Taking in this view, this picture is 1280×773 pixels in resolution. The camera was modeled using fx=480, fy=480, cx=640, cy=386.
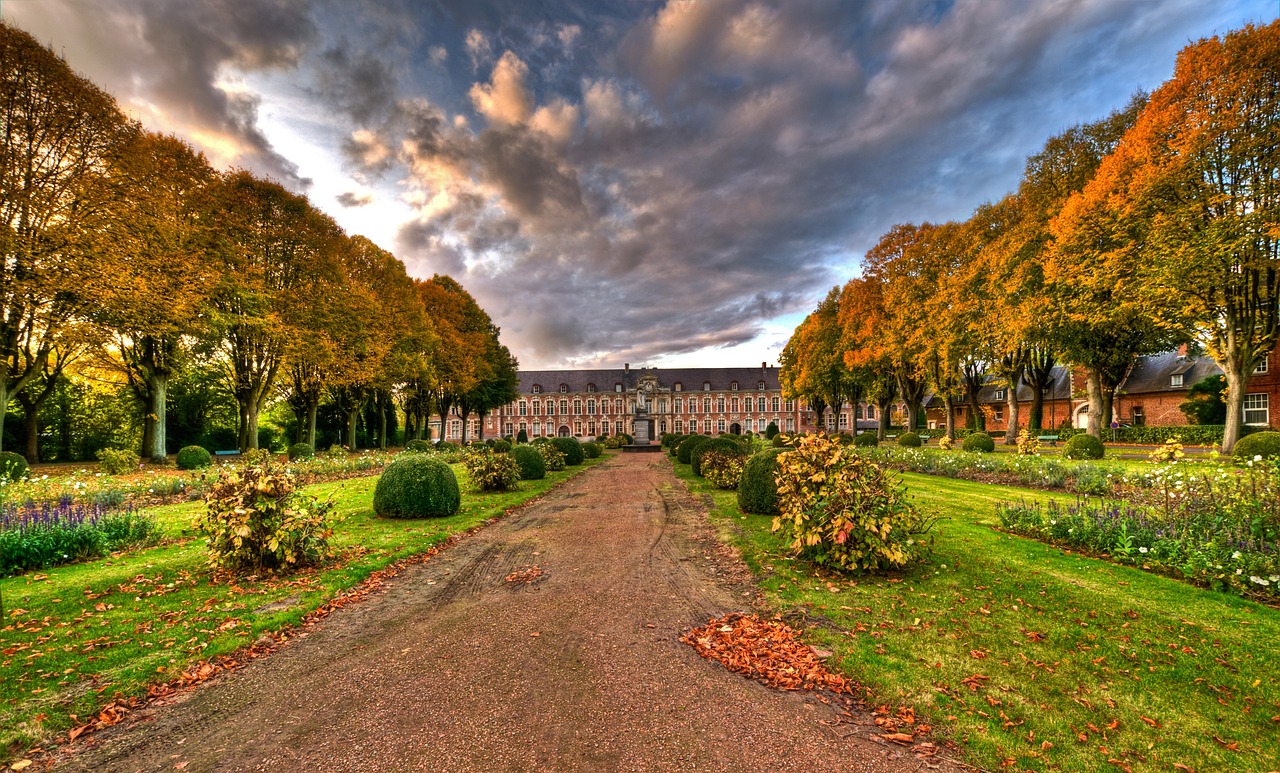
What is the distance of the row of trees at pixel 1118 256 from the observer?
1603 centimetres

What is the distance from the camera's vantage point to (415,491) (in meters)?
10.7

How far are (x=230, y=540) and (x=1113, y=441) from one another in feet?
130

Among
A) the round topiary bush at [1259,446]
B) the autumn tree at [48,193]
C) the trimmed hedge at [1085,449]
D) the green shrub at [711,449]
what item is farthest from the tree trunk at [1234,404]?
the autumn tree at [48,193]

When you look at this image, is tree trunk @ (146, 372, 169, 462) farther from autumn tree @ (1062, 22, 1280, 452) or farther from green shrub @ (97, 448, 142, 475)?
autumn tree @ (1062, 22, 1280, 452)

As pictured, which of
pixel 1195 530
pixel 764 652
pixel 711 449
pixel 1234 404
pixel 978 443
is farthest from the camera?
pixel 978 443

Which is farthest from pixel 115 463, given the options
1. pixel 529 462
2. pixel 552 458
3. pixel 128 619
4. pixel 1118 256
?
pixel 1118 256

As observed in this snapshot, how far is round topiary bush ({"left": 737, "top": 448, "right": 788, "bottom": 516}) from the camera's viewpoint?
10914 mm

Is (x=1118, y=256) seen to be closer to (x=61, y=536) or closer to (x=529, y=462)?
(x=529, y=462)

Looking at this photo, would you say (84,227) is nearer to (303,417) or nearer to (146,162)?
(146,162)

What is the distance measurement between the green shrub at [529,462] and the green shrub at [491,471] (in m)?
2.61

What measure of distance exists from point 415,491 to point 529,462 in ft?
25.7

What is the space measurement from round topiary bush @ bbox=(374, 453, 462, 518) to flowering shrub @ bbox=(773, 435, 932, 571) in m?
7.78

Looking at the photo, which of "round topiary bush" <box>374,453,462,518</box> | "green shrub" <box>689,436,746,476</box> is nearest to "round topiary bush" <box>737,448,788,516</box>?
"green shrub" <box>689,436,746,476</box>

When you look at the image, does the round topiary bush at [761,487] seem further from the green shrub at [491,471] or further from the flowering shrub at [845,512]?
the green shrub at [491,471]
